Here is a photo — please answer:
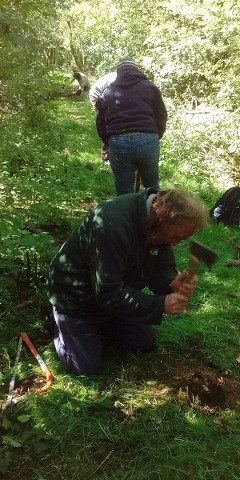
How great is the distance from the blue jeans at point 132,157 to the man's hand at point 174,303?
1749mm

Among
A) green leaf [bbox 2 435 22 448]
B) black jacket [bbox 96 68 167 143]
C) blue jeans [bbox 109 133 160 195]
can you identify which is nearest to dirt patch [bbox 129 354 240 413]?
green leaf [bbox 2 435 22 448]

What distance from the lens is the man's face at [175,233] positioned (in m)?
2.05

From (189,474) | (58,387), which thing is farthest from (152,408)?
(58,387)

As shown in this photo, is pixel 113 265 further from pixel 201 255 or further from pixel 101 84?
pixel 101 84

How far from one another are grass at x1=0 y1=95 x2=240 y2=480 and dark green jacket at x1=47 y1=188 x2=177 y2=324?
1.66 feet

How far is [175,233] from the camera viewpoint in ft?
6.89

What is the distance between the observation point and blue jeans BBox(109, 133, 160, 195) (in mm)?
3498

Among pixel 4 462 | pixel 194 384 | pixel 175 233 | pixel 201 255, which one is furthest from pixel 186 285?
pixel 4 462

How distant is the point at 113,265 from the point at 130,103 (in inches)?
73.1

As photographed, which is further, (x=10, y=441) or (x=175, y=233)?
(x=175, y=233)

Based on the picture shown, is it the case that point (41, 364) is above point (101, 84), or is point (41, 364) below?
below

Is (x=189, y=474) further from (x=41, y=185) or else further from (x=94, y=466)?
(x=41, y=185)

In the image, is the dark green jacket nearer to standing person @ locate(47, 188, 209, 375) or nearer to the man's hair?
standing person @ locate(47, 188, 209, 375)

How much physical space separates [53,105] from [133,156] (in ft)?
3.01
